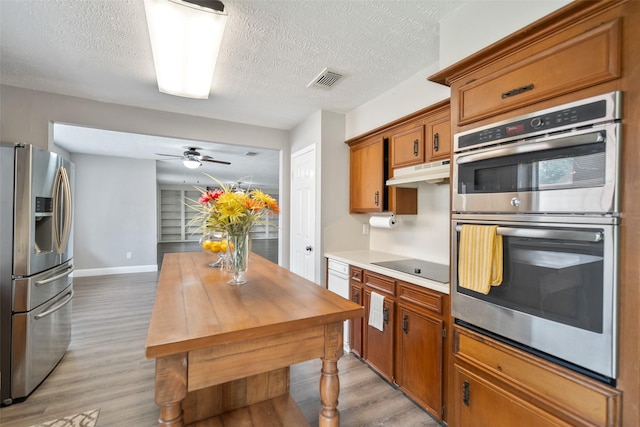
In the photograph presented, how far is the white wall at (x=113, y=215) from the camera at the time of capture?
5578mm

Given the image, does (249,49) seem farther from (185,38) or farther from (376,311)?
(376,311)

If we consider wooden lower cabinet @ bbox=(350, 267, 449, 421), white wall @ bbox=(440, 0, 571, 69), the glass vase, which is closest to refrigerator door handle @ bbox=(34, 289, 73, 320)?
the glass vase

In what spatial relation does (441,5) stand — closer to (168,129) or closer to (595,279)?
(595,279)

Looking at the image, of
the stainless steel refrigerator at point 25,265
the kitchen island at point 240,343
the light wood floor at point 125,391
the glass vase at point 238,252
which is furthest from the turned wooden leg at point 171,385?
the stainless steel refrigerator at point 25,265

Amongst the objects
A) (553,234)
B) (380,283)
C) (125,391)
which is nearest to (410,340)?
(380,283)

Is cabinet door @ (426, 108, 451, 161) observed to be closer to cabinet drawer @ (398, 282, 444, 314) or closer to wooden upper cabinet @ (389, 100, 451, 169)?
wooden upper cabinet @ (389, 100, 451, 169)

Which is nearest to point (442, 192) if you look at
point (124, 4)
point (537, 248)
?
point (537, 248)

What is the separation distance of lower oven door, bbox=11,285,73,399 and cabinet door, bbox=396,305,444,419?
111 inches

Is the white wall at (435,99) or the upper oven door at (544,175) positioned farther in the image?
the white wall at (435,99)

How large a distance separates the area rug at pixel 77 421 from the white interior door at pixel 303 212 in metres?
2.13

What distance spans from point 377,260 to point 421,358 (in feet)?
3.11

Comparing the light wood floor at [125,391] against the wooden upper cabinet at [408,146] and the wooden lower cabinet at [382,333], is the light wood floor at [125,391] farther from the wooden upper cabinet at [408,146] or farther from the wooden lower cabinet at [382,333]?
the wooden upper cabinet at [408,146]

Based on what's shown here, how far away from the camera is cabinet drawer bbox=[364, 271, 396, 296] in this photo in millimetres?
2230

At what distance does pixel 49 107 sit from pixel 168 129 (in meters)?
1.05
